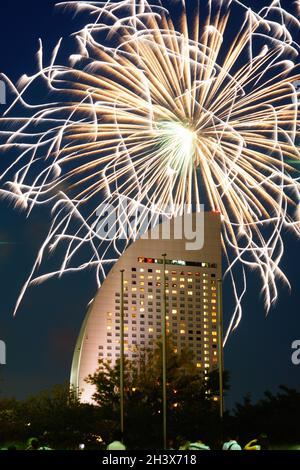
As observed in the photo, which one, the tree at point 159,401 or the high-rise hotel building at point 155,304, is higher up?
the high-rise hotel building at point 155,304

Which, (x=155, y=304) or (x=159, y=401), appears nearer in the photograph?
(x=159, y=401)

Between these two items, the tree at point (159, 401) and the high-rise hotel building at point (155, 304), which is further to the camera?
the high-rise hotel building at point (155, 304)

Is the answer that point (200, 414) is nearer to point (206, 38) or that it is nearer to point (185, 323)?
point (206, 38)

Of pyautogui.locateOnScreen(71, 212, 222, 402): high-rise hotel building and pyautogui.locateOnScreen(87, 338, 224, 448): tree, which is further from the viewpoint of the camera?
pyautogui.locateOnScreen(71, 212, 222, 402): high-rise hotel building

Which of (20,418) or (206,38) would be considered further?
(20,418)

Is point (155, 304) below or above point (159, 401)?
above

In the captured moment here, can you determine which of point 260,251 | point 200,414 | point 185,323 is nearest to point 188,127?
point 260,251

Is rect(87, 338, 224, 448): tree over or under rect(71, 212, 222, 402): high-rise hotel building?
under
